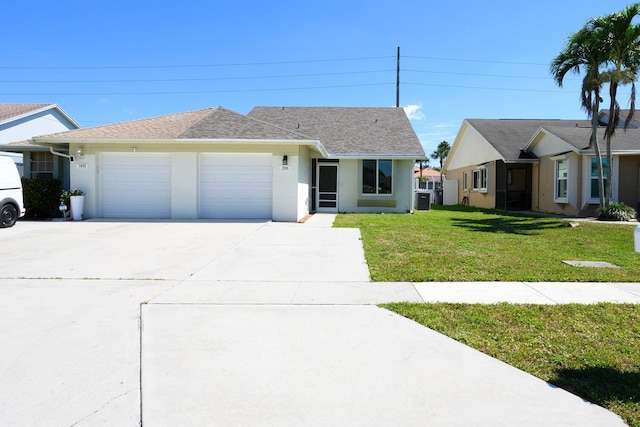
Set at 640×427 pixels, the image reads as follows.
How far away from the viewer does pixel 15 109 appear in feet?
84.9

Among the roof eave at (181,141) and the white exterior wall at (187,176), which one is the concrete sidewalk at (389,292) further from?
the white exterior wall at (187,176)

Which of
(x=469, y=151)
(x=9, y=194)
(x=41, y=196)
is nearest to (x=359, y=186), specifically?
(x=469, y=151)

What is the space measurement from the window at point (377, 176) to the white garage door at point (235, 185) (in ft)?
19.1

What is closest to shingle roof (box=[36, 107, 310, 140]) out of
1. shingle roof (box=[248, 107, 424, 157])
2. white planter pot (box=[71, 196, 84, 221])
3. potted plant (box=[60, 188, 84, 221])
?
potted plant (box=[60, 188, 84, 221])

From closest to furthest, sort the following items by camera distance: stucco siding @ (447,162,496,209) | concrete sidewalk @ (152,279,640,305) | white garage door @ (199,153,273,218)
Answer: concrete sidewalk @ (152,279,640,305)
white garage door @ (199,153,273,218)
stucco siding @ (447,162,496,209)

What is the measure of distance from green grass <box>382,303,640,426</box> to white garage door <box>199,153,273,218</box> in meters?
10.5

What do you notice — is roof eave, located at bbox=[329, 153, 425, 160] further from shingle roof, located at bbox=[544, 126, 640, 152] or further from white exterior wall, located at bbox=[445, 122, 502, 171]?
shingle roof, located at bbox=[544, 126, 640, 152]

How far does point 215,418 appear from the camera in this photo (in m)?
2.69

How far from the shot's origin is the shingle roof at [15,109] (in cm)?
2472

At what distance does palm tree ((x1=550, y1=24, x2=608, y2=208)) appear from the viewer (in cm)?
1409

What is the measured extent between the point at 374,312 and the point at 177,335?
82.8 inches

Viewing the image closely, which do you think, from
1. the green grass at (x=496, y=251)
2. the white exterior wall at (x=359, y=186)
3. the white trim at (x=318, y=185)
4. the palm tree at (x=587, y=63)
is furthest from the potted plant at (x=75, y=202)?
the palm tree at (x=587, y=63)

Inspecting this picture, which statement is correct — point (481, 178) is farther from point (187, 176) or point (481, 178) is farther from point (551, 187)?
point (187, 176)

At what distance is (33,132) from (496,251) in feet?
94.0
